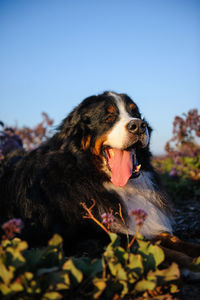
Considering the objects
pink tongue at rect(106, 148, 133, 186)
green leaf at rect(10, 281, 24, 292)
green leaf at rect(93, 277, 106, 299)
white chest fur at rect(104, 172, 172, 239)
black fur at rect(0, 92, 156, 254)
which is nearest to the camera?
green leaf at rect(10, 281, 24, 292)

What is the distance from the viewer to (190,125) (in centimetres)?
842

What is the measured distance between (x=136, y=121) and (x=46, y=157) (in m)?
1.08

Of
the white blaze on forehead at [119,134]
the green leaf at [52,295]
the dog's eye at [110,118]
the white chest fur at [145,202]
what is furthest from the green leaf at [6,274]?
the dog's eye at [110,118]

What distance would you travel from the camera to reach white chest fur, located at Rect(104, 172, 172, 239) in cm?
330

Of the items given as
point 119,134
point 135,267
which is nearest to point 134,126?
point 119,134

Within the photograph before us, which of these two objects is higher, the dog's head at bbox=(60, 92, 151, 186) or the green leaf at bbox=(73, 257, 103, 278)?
the dog's head at bbox=(60, 92, 151, 186)

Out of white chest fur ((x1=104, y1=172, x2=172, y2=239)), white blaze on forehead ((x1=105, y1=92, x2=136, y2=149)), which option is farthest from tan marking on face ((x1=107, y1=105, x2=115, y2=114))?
white chest fur ((x1=104, y1=172, x2=172, y2=239))

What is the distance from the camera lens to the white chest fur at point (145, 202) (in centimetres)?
330

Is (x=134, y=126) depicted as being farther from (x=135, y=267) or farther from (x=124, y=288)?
(x=124, y=288)

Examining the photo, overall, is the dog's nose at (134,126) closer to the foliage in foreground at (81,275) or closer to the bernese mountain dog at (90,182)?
the bernese mountain dog at (90,182)

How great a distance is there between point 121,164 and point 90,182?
0.42 m

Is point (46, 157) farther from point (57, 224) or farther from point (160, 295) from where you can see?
point (160, 295)

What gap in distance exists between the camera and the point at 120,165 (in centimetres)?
347

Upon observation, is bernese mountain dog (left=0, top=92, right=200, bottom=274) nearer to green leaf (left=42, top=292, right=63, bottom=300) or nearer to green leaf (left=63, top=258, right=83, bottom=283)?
green leaf (left=63, top=258, right=83, bottom=283)
